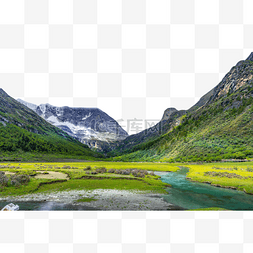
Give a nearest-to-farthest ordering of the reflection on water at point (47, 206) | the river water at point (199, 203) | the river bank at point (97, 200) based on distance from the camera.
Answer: the reflection on water at point (47, 206)
the river water at point (199, 203)
the river bank at point (97, 200)

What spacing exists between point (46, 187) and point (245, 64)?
739 ft

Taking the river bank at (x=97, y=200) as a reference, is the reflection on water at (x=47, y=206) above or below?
above

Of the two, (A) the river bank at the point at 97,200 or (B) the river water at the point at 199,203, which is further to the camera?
(A) the river bank at the point at 97,200

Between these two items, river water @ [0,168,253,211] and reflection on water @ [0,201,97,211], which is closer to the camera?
reflection on water @ [0,201,97,211]

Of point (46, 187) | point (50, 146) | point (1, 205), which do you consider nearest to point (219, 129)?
point (46, 187)

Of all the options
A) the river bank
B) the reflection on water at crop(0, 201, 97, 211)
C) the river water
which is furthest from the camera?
the river bank

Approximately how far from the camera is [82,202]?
74.5 feet

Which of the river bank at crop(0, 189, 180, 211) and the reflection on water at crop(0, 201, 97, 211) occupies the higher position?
the reflection on water at crop(0, 201, 97, 211)

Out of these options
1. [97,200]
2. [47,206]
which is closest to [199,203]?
[97,200]

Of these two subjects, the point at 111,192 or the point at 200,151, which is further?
the point at 200,151

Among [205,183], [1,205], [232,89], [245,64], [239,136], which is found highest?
[245,64]

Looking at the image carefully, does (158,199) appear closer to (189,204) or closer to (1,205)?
(189,204)

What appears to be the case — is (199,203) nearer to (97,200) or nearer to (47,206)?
(97,200)

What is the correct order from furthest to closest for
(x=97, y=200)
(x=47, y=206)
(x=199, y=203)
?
1. (x=97, y=200)
2. (x=199, y=203)
3. (x=47, y=206)
